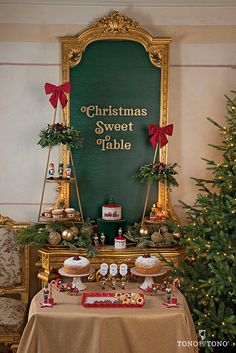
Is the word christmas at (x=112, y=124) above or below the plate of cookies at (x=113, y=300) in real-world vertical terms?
above

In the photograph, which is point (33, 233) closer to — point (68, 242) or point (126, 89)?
point (68, 242)

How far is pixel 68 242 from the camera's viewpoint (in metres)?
4.30

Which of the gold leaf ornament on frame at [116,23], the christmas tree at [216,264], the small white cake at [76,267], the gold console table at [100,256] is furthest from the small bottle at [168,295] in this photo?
the gold leaf ornament on frame at [116,23]

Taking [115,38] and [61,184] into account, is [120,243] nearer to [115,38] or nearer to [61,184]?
[61,184]

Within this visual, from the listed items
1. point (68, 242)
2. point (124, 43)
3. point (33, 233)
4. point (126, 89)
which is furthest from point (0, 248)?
point (124, 43)

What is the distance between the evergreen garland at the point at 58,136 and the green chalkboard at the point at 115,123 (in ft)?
1.02

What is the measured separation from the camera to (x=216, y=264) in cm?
382

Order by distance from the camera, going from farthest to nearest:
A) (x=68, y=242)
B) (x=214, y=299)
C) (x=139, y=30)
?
(x=139, y=30) < (x=68, y=242) < (x=214, y=299)

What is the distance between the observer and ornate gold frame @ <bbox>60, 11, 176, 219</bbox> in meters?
4.64

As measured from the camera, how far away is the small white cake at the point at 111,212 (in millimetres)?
4539

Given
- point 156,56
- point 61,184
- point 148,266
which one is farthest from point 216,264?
point 156,56

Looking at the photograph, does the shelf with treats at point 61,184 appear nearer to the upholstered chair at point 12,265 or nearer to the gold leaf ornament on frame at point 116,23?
the upholstered chair at point 12,265

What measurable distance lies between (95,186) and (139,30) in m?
1.73

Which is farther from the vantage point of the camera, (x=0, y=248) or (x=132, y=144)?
(x=132, y=144)
